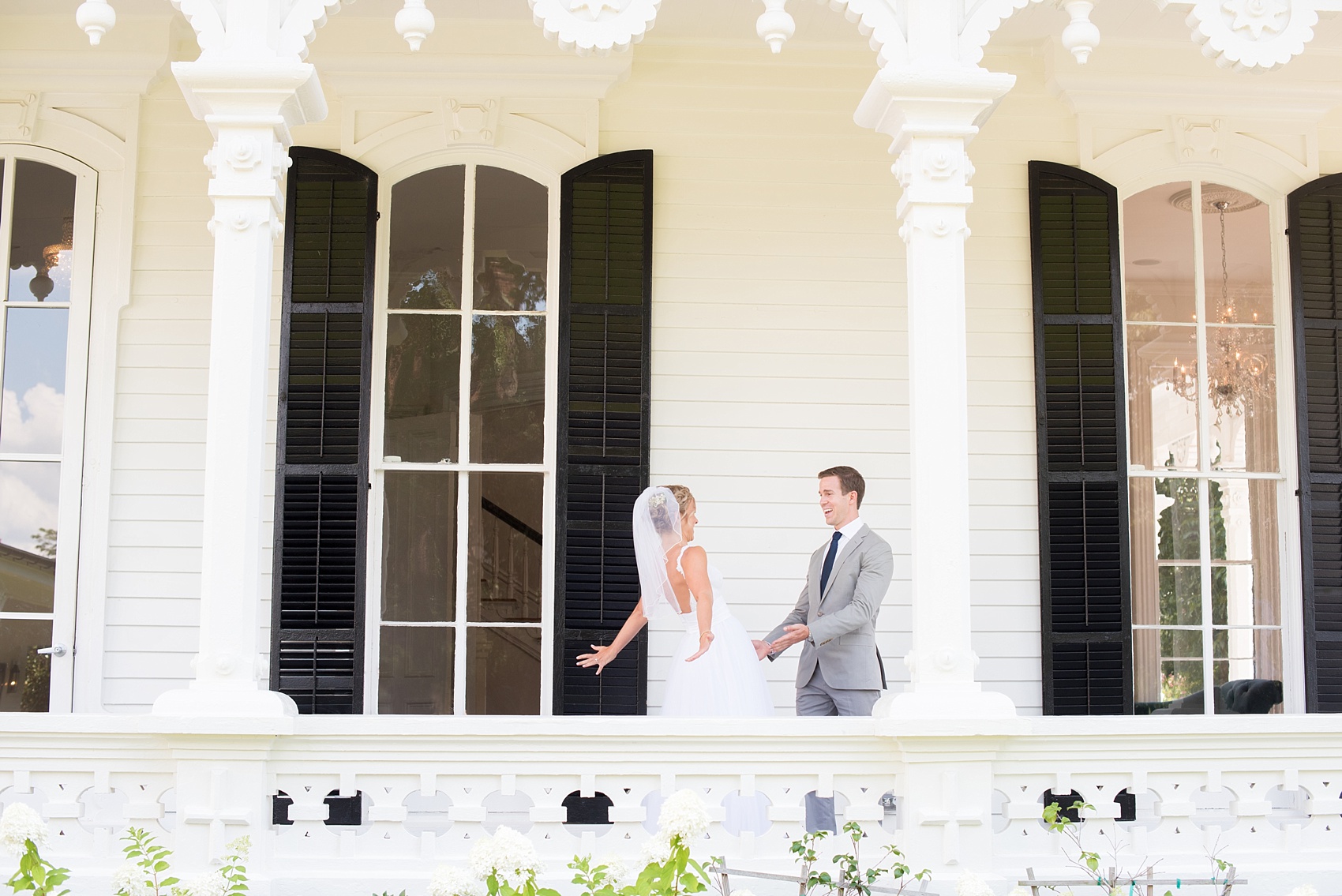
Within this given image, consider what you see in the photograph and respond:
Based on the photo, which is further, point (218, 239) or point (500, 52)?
point (500, 52)

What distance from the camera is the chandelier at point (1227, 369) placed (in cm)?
621

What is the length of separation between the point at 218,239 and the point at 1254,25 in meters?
3.61

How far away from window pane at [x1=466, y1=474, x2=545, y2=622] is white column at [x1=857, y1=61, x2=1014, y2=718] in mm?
2281

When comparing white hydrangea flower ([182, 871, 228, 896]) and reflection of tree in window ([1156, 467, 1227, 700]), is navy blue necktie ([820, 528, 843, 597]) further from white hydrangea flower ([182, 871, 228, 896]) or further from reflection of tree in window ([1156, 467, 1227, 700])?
white hydrangea flower ([182, 871, 228, 896])

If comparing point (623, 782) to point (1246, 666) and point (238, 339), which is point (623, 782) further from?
point (1246, 666)

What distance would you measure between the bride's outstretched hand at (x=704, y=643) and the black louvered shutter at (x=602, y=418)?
66 centimetres

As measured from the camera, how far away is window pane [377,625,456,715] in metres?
5.81

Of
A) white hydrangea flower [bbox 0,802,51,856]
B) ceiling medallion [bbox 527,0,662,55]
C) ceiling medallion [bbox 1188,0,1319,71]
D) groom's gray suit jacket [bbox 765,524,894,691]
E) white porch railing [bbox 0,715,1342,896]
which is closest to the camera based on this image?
white hydrangea flower [bbox 0,802,51,856]

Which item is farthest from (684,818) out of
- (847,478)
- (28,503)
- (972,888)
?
(28,503)

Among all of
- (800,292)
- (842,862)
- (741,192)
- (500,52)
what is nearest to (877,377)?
(800,292)

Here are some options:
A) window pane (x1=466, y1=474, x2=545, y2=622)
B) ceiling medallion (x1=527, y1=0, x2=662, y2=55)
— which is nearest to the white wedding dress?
window pane (x1=466, y1=474, x2=545, y2=622)

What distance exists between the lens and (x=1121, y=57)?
238 inches

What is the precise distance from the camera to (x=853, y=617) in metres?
4.73

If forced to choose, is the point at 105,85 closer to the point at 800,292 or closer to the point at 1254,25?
the point at 800,292
